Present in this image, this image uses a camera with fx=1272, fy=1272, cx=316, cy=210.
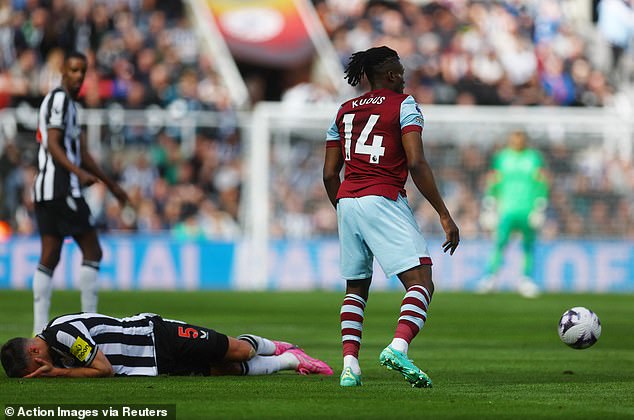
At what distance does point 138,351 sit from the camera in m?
7.75

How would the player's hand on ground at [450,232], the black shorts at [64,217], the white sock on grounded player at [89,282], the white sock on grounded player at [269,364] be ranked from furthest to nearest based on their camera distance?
the white sock on grounded player at [89,282]
the black shorts at [64,217]
the white sock on grounded player at [269,364]
the player's hand on ground at [450,232]

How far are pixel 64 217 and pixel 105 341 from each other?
286 cm

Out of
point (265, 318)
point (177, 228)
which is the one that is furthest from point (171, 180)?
point (265, 318)

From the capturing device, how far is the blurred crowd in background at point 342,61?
22844 mm

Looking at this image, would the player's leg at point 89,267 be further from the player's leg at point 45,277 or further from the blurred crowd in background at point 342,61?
the blurred crowd in background at point 342,61

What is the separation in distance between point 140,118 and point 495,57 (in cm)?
883

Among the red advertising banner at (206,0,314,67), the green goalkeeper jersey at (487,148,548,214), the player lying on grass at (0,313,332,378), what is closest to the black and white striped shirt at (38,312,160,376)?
the player lying on grass at (0,313,332,378)

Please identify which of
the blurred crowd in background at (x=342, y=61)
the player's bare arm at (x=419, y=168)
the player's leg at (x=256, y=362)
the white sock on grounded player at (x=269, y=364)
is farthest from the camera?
the blurred crowd in background at (x=342, y=61)

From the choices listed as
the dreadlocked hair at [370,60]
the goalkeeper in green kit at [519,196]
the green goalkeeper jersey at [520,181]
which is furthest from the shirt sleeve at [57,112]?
the green goalkeeper jersey at [520,181]

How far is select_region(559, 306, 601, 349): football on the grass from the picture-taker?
8703 mm

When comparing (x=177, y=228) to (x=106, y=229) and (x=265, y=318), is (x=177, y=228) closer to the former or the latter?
(x=106, y=229)

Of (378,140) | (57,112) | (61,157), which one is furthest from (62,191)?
(378,140)

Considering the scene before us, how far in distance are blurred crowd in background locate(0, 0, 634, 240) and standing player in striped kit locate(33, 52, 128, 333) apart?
1120 cm

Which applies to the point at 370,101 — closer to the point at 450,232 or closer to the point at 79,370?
the point at 450,232
